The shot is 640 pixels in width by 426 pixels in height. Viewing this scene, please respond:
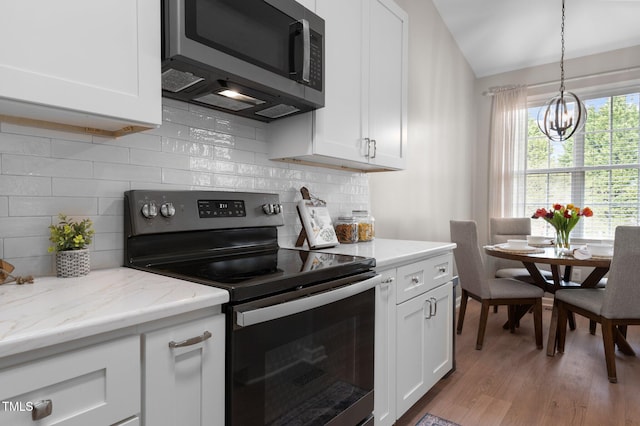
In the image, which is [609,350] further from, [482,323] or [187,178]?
[187,178]

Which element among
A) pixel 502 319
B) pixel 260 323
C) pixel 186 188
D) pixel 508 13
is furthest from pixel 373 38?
pixel 502 319

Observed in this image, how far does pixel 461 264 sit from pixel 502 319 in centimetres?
104

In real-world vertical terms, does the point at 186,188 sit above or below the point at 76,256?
above

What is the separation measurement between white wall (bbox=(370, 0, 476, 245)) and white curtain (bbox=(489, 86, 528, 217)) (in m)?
0.31

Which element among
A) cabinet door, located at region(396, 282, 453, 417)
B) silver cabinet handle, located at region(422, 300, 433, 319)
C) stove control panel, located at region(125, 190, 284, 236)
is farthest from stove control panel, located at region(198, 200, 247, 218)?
silver cabinet handle, located at region(422, 300, 433, 319)

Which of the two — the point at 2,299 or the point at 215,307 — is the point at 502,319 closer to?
the point at 215,307

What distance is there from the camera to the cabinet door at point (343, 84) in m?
1.79

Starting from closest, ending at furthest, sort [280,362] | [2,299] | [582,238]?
[2,299] < [280,362] < [582,238]

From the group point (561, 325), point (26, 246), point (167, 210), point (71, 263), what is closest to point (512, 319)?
point (561, 325)

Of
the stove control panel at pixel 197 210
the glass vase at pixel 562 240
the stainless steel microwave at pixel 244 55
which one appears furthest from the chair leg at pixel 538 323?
the stainless steel microwave at pixel 244 55

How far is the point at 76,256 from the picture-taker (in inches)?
45.5

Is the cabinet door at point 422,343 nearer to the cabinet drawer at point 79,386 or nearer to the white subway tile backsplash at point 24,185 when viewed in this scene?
the cabinet drawer at point 79,386

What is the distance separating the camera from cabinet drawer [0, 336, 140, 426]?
0.66 metres

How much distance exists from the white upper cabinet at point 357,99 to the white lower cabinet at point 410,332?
66 cm
